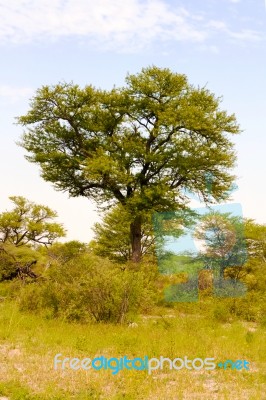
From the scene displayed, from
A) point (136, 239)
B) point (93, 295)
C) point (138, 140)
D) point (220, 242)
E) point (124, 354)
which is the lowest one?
point (124, 354)

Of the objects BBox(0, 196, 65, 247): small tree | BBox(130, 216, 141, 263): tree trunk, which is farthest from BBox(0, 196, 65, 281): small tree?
BBox(130, 216, 141, 263): tree trunk

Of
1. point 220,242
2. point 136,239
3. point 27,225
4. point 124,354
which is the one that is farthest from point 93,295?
point 27,225

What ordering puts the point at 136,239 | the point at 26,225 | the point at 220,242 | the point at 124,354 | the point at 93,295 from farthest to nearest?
the point at 26,225, the point at 136,239, the point at 220,242, the point at 93,295, the point at 124,354

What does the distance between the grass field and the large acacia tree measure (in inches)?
512

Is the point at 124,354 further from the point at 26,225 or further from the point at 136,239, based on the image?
the point at 26,225

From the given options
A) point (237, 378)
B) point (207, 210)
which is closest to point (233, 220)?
point (207, 210)

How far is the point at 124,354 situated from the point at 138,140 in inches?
752

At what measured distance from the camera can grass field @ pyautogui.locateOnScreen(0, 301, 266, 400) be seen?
24.0ft

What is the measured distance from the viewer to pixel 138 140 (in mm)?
27406

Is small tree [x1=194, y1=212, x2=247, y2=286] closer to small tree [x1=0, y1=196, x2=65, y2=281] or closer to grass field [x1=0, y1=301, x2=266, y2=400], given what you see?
grass field [x1=0, y1=301, x2=266, y2=400]

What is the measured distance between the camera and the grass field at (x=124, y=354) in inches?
288

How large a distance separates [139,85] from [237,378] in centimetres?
2154

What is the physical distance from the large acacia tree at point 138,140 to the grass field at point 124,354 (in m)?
13.0

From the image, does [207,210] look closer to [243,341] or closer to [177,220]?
[177,220]
